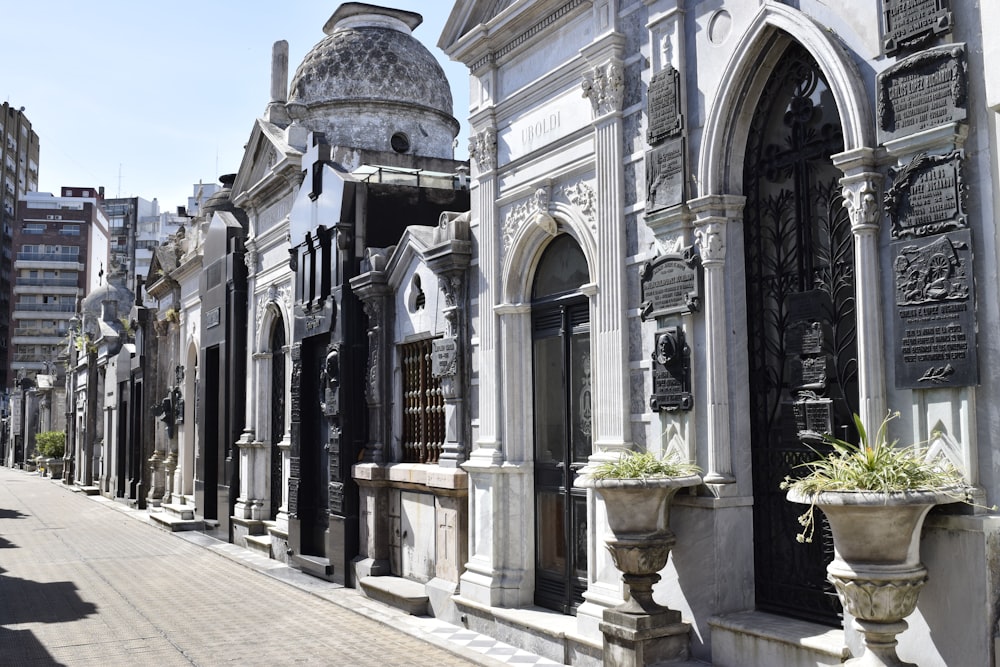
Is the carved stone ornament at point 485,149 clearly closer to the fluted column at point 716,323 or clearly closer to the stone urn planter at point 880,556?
the fluted column at point 716,323

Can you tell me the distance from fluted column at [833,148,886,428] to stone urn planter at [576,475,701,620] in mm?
1611

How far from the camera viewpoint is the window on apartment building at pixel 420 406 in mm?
11594

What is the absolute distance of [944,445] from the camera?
543cm

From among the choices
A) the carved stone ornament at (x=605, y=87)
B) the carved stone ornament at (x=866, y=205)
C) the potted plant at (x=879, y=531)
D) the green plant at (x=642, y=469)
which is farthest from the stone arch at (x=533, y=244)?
the potted plant at (x=879, y=531)

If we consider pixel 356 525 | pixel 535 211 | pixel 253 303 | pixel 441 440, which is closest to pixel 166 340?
pixel 253 303

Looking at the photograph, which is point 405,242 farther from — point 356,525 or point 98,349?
point 98,349

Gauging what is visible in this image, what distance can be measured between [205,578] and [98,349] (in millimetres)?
23801

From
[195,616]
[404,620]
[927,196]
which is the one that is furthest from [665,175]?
[195,616]

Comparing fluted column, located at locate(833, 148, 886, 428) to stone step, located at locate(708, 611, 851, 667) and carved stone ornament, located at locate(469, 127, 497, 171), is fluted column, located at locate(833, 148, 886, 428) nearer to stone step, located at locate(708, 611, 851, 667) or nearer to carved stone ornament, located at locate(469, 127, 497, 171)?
stone step, located at locate(708, 611, 851, 667)

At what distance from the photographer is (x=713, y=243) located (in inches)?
284

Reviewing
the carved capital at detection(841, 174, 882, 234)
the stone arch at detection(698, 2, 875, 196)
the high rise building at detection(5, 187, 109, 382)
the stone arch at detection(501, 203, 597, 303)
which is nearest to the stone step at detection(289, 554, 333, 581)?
the stone arch at detection(501, 203, 597, 303)

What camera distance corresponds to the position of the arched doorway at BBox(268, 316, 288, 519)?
57.0ft

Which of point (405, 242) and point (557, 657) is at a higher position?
point (405, 242)

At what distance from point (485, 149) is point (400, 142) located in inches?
358
